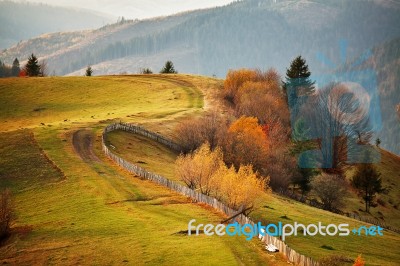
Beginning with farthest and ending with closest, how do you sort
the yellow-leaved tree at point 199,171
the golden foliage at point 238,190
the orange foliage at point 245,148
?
1. the orange foliage at point 245,148
2. the yellow-leaved tree at point 199,171
3. the golden foliage at point 238,190

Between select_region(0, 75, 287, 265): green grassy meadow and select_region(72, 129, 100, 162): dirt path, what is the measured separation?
0.90 meters

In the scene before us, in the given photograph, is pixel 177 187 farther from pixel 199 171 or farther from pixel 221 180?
pixel 221 180

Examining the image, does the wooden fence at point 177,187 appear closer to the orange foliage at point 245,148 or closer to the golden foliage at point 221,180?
the golden foliage at point 221,180

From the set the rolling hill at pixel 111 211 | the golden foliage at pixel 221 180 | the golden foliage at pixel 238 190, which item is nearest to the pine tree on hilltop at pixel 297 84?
the rolling hill at pixel 111 211

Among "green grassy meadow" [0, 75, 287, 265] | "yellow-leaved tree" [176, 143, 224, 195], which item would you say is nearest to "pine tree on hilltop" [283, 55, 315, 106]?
"green grassy meadow" [0, 75, 287, 265]

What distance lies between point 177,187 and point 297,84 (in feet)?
282

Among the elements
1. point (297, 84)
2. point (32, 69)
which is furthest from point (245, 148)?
point (32, 69)

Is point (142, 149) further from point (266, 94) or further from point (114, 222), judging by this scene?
point (266, 94)

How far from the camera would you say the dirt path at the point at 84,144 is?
231ft

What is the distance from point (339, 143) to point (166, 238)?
68375 mm

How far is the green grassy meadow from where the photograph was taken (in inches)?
1419

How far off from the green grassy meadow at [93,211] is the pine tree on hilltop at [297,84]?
→ 3649 cm

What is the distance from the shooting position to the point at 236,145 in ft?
265

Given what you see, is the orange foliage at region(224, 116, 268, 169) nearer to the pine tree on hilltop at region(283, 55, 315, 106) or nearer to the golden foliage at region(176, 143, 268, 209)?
the golden foliage at region(176, 143, 268, 209)
